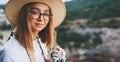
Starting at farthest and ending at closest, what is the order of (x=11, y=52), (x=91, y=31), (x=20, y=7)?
(x=91, y=31), (x=20, y=7), (x=11, y=52)

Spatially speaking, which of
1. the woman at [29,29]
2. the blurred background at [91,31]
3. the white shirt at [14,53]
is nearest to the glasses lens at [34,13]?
the woman at [29,29]

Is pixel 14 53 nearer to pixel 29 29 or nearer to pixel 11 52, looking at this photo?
pixel 11 52

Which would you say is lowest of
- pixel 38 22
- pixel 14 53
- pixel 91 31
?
pixel 91 31

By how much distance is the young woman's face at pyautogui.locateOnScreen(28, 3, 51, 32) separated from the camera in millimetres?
1392

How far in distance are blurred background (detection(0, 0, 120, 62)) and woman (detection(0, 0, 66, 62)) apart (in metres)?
0.95

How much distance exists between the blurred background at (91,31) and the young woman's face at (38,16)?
1.05 meters

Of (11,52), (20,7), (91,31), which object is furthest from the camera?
(91,31)

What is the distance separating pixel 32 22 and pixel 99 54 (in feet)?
3.85

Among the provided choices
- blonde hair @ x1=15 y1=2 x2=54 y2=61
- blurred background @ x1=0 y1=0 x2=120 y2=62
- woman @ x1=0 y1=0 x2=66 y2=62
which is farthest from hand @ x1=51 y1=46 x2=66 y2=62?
blurred background @ x1=0 y1=0 x2=120 y2=62

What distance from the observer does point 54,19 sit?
1.57 m

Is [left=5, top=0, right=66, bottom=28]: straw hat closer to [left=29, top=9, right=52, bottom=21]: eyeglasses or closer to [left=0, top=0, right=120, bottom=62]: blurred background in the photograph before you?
[left=29, top=9, right=52, bottom=21]: eyeglasses

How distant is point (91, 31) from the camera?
2.48 metres

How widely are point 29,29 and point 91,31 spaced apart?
1.16m

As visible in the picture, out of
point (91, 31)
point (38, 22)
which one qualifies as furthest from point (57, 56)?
point (91, 31)
